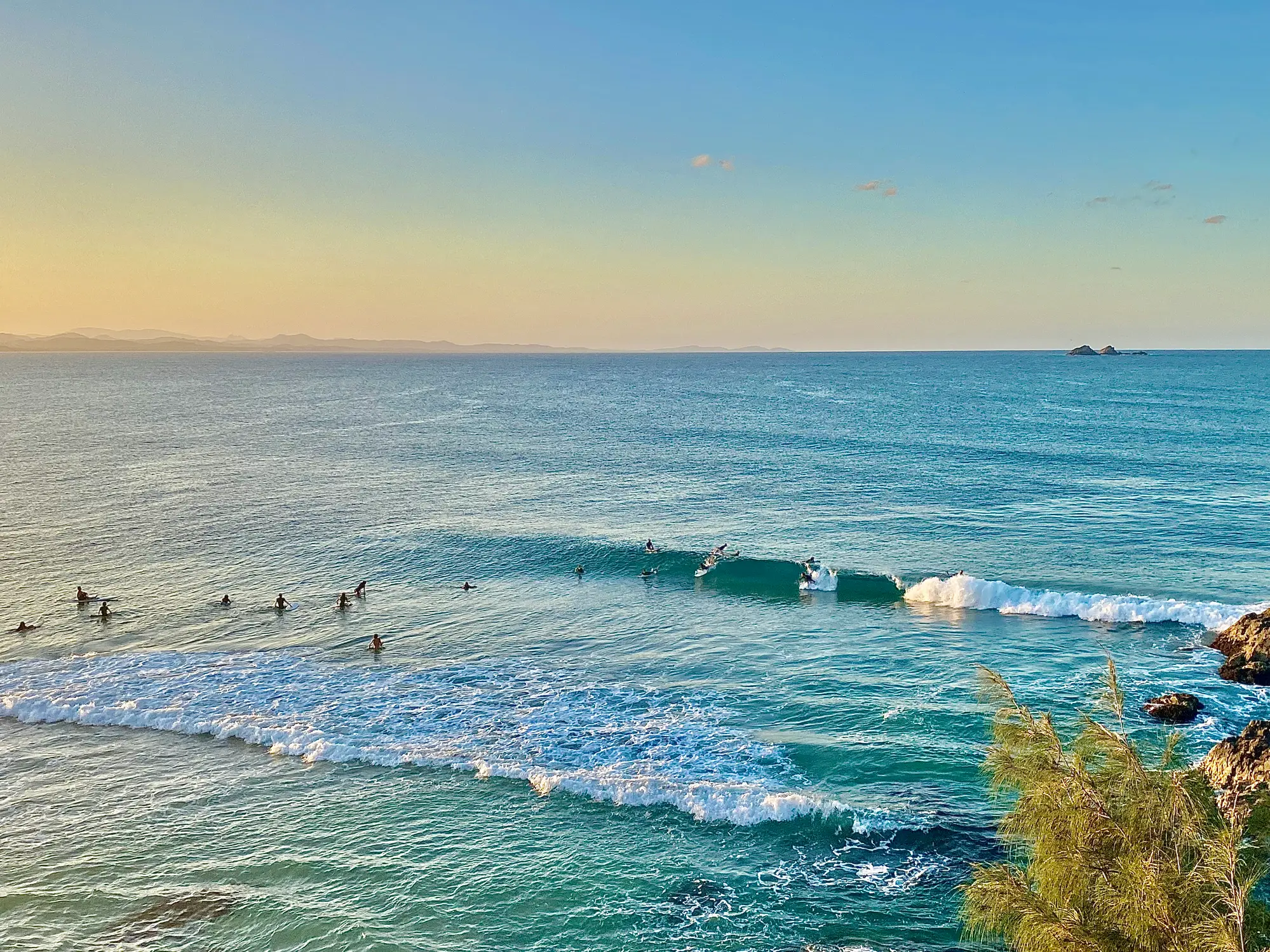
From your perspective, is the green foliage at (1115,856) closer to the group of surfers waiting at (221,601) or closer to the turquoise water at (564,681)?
the turquoise water at (564,681)

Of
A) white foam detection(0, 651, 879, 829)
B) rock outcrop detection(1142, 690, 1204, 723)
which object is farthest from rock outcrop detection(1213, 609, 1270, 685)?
white foam detection(0, 651, 879, 829)

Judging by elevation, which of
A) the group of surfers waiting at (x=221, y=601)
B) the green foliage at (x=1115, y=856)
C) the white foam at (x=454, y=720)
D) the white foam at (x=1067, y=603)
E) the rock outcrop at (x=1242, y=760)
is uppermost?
the green foliage at (x=1115, y=856)

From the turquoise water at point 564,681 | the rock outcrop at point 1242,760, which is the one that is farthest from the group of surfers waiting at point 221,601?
the rock outcrop at point 1242,760

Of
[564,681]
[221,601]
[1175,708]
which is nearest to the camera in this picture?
[1175,708]

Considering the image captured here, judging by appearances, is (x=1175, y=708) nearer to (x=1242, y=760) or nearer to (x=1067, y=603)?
(x=1242, y=760)

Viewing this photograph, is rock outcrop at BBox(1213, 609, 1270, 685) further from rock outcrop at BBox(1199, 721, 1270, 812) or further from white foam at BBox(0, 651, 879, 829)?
white foam at BBox(0, 651, 879, 829)

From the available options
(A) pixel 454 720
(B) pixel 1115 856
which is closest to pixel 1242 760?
(B) pixel 1115 856
